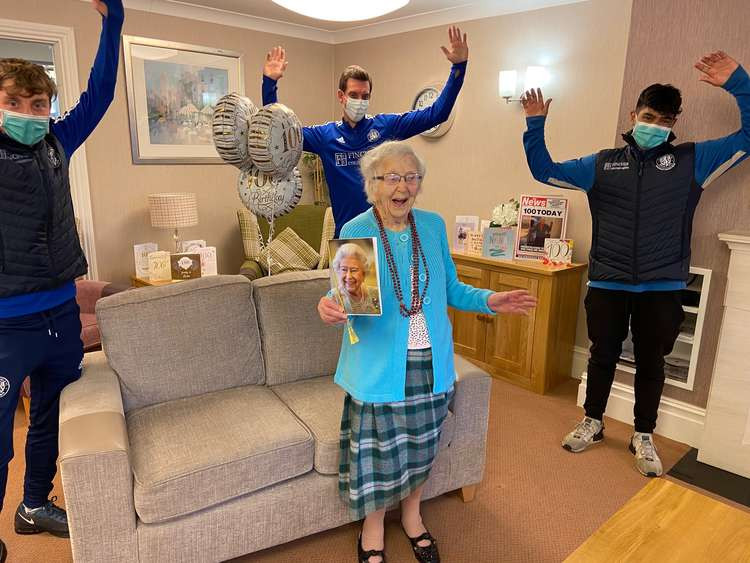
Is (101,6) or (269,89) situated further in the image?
(269,89)

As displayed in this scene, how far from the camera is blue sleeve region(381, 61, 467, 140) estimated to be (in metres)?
2.33

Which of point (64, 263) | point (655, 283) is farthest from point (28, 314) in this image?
point (655, 283)

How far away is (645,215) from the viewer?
2377 millimetres

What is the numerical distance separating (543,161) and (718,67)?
759mm

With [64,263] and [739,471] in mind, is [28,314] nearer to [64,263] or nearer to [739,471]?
[64,263]

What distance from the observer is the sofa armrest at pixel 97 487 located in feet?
5.05

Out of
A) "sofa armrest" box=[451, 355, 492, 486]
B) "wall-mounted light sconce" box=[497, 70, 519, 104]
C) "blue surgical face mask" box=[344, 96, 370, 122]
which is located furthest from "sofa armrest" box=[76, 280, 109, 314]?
"wall-mounted light sconce" box=[497, 70, 519, 104]

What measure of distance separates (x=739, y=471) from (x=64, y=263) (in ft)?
9.70

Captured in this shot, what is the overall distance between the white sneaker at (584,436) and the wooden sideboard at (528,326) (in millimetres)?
565

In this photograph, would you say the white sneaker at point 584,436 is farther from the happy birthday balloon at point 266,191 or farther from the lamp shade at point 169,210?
the lamp shade at point 169,210

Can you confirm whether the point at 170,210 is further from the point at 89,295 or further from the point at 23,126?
the point at 23,126

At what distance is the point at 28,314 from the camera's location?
1.73 m

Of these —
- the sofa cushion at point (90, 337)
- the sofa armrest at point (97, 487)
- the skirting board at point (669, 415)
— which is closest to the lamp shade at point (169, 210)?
the sofa cushion at point (90, 337)

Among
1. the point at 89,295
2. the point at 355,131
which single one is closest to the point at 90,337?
the point at 89,295
